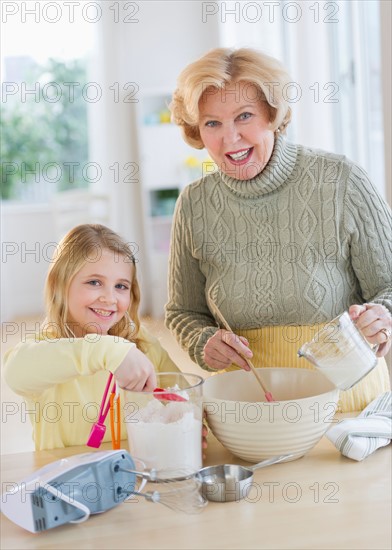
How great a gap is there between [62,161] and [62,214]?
0.78 metres

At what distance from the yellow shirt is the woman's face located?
16.7 inches

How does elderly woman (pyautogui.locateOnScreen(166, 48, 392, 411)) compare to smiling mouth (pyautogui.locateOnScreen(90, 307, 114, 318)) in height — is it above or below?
above

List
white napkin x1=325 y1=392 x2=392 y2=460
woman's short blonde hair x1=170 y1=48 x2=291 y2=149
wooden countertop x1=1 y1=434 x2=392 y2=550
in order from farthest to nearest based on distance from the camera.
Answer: woman's short blonde hair x1=170 y1=48 x2=291 y2=149 < white napkin x1=325 y1=392 x2=392 y2=460 < wooden countertop x1=1 y1=434 x2=392 y2=550

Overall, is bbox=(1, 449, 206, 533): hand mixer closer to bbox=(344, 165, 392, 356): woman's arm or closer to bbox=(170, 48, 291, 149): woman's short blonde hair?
bbox=(344, 165, 392, 356): woman's arm

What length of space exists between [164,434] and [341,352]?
307mm

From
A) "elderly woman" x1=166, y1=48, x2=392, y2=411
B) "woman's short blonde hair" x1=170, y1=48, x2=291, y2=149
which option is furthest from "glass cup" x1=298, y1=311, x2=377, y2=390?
"woman's short blonde hair" x1=170, y1=48, x2=291, y2=149

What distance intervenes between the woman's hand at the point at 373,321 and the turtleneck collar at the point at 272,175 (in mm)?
393

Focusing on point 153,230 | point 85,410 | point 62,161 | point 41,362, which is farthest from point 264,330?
point 62,161

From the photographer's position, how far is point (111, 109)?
20.5 ft

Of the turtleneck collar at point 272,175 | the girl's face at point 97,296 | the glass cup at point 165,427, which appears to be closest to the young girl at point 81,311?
the girl's face at point 97,296

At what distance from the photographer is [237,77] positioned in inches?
64.8

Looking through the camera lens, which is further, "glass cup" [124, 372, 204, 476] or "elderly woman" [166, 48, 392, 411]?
"elderly woman" [166, 48, 392, 411]

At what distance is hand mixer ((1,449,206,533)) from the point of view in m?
1.12

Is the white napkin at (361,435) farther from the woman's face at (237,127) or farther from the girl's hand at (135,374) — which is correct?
the woman's face at (237,127)
